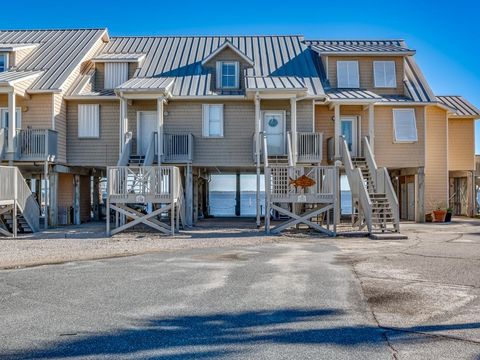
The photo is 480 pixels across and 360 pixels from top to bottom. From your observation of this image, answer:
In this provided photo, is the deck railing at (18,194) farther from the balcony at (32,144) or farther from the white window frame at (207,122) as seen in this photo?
the white window frame at (207,122)

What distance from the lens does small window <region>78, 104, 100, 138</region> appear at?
22.5m


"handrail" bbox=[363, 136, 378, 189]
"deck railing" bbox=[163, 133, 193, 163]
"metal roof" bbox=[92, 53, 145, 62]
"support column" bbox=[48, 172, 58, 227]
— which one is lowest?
"support column" bbox=[48, 172, 58, 227]

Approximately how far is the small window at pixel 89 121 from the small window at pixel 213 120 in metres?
4.87

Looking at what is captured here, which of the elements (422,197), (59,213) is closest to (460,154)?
(422,197)

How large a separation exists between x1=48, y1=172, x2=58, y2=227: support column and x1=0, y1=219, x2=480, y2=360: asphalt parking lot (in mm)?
10836

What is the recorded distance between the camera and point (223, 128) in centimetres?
2230

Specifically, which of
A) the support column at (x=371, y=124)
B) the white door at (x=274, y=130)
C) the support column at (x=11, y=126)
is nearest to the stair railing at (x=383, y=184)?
the support column at (x=371, y=124)

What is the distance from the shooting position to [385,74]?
2408cm

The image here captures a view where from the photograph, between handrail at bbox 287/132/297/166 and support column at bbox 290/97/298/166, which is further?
support column at bbox 290/97/298/166

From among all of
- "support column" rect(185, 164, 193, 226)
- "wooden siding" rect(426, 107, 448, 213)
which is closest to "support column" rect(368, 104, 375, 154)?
"wooden siding" rect(426, 107, 448, 213)

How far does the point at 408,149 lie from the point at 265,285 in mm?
16716

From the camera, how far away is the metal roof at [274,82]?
20.5m

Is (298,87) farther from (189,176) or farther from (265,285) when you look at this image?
(265,285)

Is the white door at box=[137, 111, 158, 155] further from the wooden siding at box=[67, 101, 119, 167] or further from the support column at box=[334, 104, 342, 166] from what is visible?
the support column at box=[334, 104, 342, 166]
